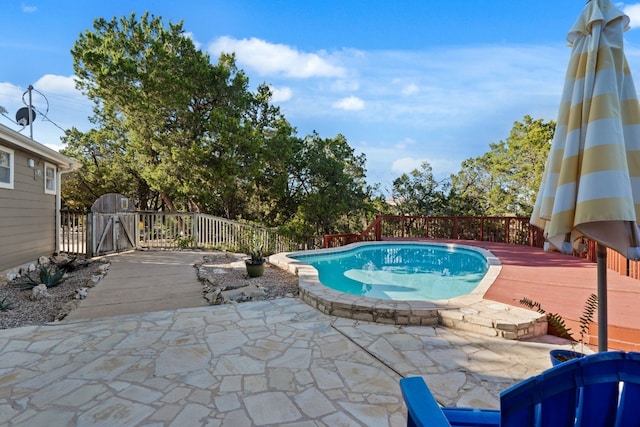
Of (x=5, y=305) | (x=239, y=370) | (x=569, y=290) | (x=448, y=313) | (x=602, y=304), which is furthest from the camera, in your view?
(x=569, y=290)

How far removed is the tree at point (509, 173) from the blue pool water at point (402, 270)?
5.23 meters

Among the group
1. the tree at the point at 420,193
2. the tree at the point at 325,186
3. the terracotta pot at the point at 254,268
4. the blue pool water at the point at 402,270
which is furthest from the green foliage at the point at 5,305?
the tree at the point at 420,193

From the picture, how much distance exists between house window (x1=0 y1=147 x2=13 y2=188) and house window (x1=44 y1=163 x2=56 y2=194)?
1.48 metres

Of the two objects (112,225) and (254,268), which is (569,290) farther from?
(112,225)

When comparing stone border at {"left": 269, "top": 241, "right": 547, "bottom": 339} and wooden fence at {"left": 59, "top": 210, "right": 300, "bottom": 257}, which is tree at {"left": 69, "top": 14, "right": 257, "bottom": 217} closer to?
wooden fence at {"left": 59, "top": 210, "right": 300, "bottom": 257}

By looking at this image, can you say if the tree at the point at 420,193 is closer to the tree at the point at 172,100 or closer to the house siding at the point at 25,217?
the tree at the point at 172,100

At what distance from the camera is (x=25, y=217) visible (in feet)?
22.0

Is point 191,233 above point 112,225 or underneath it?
underneath

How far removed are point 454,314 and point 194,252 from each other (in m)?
7.58

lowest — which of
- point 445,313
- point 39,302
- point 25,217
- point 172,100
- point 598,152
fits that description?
point 39,302

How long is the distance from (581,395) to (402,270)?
700 centimetres

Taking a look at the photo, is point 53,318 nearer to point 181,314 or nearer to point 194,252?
point 181,314

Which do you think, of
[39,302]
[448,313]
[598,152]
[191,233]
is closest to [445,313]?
[448,313]

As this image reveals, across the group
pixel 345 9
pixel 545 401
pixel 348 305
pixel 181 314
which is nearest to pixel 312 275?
pixel 348 305
